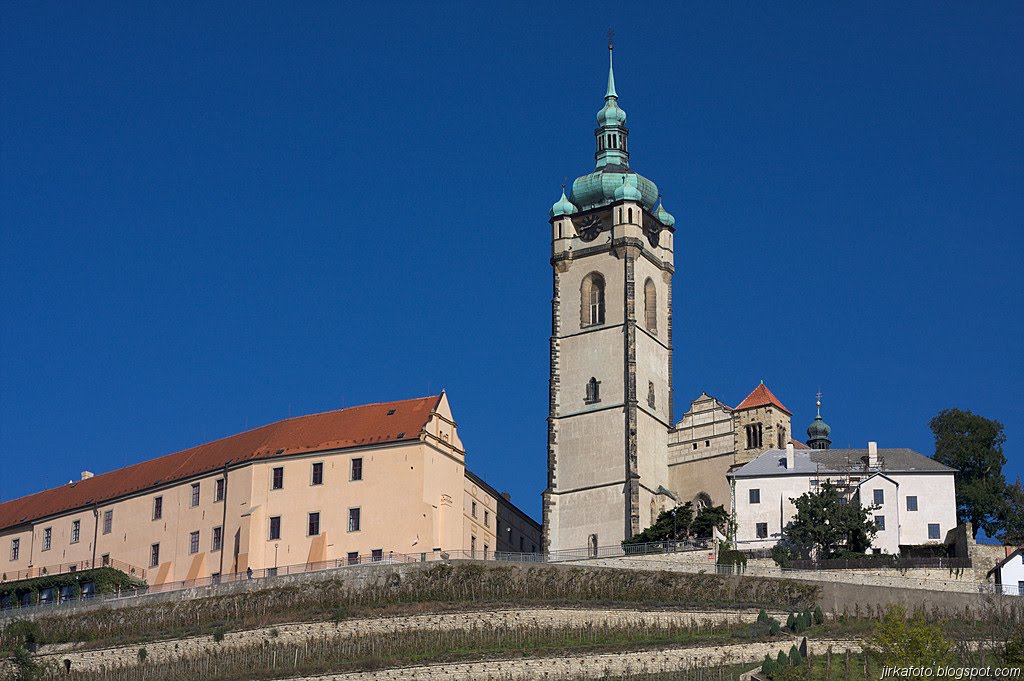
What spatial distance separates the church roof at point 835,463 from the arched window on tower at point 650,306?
9.31m

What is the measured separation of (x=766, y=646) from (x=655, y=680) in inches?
163

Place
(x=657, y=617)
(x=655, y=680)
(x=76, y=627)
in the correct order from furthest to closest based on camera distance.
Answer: (x=76, y=627)
(x=657, y=617)
(x=655, y=680)

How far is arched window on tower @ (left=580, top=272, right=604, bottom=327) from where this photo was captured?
305 ft

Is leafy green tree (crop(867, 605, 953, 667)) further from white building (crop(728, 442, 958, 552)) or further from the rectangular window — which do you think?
the rectangular window

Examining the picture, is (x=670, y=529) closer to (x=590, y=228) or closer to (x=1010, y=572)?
(x=1010, y=572)

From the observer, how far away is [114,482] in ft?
310

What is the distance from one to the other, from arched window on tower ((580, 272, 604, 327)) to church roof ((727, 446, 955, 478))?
402 inches

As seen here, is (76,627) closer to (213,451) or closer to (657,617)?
(213,451)

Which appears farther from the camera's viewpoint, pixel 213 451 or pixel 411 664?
pixel 213 451

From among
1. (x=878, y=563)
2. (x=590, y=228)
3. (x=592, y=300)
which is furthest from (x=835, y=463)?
(x=590, y=228)

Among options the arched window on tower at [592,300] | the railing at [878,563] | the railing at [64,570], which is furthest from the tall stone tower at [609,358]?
the railing at [64,570]

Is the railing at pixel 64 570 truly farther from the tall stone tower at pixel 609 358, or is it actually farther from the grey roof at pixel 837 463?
the grey roof at pixel 837 463

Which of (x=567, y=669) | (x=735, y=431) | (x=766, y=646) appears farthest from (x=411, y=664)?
(x=735, y=431)

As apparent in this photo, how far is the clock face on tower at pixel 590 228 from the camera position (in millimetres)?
94125
